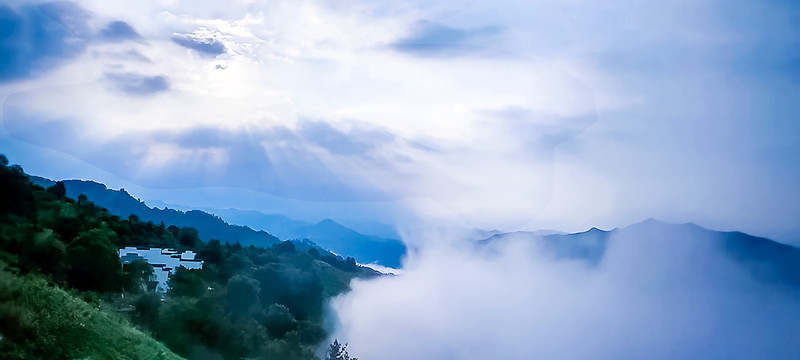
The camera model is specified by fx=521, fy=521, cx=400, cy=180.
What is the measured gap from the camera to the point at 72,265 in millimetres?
28500

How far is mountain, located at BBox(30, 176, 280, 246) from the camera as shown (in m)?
66.7

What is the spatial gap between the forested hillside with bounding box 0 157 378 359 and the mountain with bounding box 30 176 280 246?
1187 cm

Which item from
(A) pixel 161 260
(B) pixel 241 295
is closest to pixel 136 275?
(B) pixel 241 295

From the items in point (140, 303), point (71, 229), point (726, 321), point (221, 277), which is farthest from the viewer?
point (726, 321)

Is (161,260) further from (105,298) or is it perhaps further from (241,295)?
(105,298)

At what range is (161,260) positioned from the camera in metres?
50.3

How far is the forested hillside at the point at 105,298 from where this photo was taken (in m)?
13.0

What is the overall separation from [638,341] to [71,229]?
632 feet

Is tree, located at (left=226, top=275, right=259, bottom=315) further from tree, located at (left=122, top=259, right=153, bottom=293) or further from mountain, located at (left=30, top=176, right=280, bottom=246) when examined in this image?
mountain, located at (left=30, top=176, right=280, bottom=246)

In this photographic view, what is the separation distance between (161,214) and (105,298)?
7259cm

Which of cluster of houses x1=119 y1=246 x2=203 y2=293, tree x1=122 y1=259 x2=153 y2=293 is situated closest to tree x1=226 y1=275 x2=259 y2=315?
cluster of houses x1=119 y1=246 x2=203 y2=293

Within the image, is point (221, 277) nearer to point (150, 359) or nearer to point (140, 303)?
point (140, 303)

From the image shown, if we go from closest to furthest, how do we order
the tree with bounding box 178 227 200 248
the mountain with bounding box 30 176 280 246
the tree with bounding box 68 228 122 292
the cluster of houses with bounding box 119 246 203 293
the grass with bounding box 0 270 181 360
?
the grass with bounding box 0 270 181 360 < the tree with bounding box 68 228 122 292 < the cluster of houses with bounding box 119 246 203 293 < the mountain with bounding box 30 176 280 246 < the tree with bounding box 178 227 200 248

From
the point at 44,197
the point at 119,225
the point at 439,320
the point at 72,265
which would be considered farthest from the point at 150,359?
the point at 439,320
